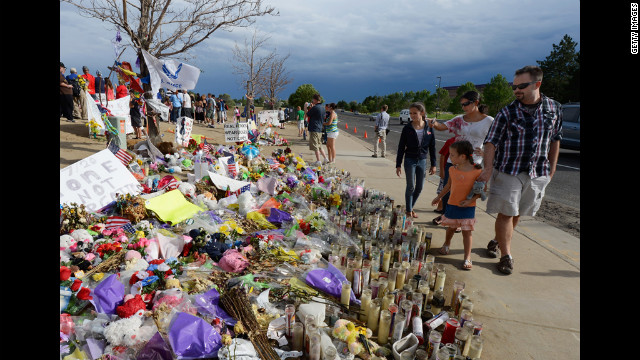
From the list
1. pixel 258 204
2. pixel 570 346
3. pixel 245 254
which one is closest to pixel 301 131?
pixel 258 204

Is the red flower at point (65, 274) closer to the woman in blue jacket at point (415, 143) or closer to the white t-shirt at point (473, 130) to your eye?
the woman in blue jacket at point (415, 143)

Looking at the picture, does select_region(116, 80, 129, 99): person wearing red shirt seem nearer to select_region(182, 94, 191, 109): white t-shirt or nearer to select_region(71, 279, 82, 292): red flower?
select_region(182, 94, 191, 109): white t-shirt

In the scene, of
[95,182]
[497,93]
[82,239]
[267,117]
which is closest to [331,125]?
[95,182]

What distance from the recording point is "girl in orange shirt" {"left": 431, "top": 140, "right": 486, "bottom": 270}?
3273mm

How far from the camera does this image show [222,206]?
4.49 meters

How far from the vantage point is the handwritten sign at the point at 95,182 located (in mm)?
3987

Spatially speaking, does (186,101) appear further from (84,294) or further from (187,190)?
(84,294)

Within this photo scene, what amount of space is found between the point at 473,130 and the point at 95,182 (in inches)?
189

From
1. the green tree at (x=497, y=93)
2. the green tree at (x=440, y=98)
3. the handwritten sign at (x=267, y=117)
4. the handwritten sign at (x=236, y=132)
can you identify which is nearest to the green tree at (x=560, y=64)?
the green tree at (x=497, y=93)

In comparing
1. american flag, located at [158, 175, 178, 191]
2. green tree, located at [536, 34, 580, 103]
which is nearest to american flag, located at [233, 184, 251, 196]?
american flag, located at [158, 175, 178, 191]

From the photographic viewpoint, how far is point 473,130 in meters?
3.89

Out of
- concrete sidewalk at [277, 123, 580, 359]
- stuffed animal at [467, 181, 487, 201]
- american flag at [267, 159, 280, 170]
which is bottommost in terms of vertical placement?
concrete sidewalk at [277, 123, 580, 359]

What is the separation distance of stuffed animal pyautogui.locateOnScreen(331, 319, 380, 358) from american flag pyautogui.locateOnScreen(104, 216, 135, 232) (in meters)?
2.72
